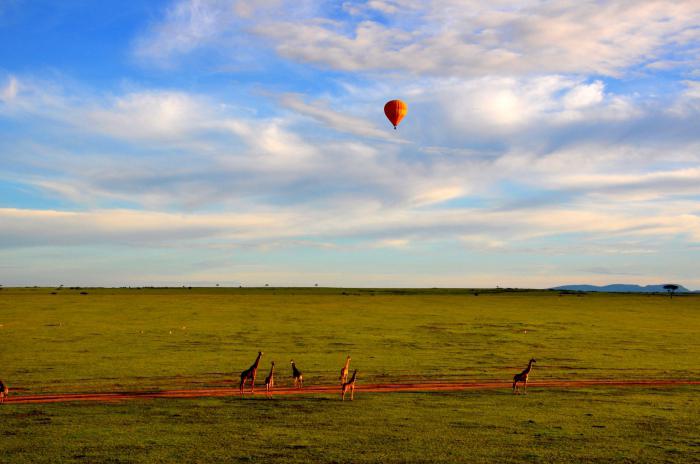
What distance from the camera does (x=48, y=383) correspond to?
24.6 meters

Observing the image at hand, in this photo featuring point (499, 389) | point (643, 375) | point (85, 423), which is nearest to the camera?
point (85, 423)

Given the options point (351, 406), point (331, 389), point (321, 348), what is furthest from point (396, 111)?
point (351, 406)

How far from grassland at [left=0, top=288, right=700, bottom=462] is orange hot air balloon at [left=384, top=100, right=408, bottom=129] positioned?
698 inches

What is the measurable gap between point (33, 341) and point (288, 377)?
71.2 ft

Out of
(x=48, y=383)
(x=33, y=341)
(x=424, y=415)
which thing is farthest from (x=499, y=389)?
(x=33, y=341)

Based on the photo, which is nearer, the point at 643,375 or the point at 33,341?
the point at 643,375

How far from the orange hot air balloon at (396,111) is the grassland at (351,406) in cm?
1774

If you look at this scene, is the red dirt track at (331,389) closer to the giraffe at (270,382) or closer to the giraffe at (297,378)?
the giraffe at (270,382)

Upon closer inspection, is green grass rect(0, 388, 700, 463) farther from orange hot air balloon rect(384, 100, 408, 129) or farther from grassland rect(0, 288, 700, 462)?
orange hot air balloon rect(384, 100, 408, 129)

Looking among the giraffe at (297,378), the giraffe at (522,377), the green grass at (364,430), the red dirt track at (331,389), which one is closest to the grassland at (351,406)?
the green grass at (364,430)

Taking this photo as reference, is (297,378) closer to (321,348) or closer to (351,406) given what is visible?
(351,406)

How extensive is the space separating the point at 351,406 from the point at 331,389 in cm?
384

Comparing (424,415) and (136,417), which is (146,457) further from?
(424,415)

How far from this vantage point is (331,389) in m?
23.8
